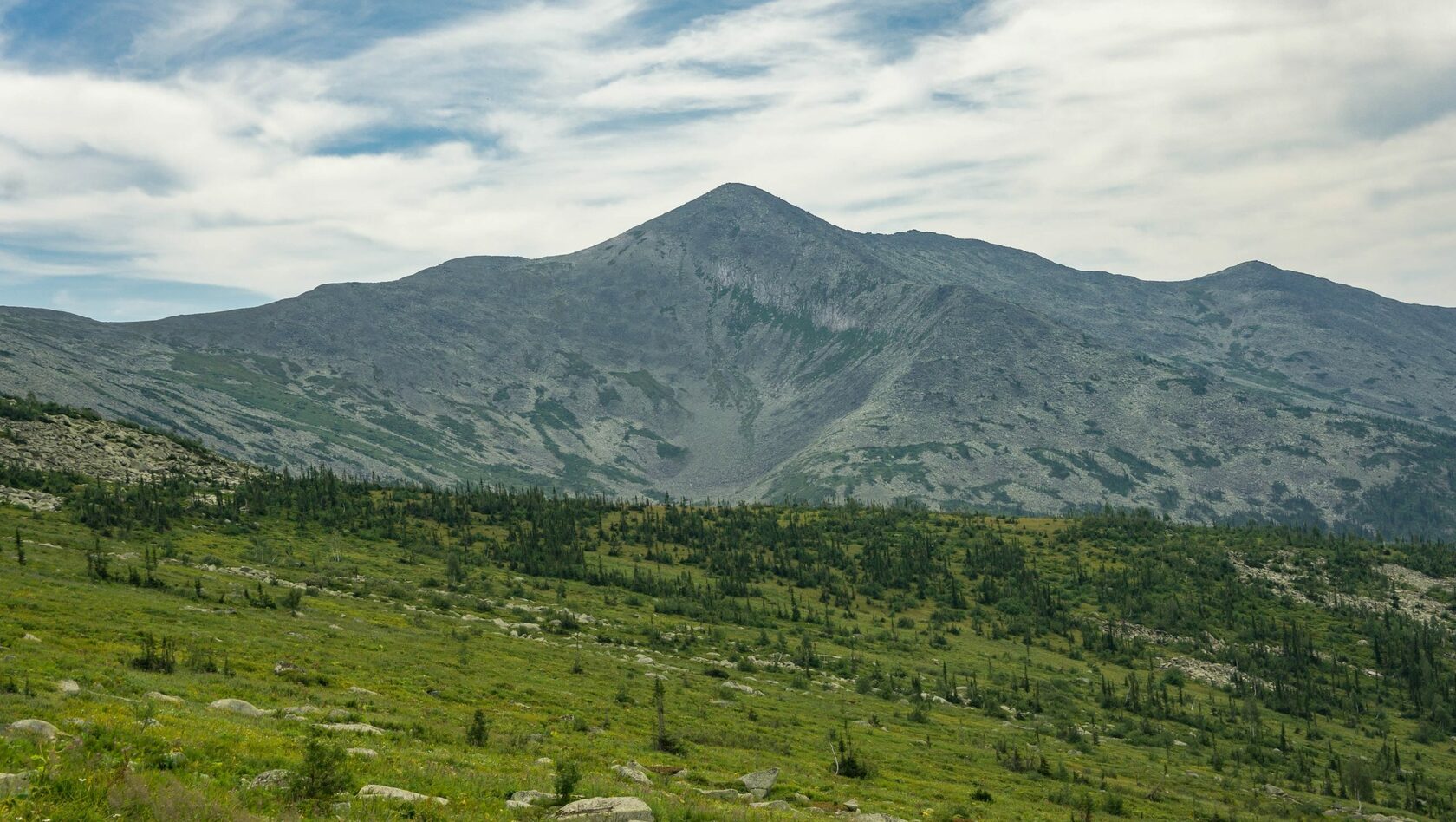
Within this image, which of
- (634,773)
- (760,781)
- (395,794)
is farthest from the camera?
(760,781)

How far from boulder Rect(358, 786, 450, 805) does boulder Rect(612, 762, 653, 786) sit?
771 cm

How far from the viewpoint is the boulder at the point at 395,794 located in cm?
1694

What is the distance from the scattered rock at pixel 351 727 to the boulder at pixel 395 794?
7.24 meters

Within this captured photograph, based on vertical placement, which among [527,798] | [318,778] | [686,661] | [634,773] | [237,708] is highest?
[318,778]

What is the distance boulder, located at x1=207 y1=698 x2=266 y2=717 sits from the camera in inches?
959

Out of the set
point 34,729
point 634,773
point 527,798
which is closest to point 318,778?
point 527,798

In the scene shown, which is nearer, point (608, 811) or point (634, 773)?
point (608, 811)

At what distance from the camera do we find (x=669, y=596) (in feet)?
276

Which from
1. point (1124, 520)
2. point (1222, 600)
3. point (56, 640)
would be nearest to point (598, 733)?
point (56, 640)

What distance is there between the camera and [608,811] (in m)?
18.0

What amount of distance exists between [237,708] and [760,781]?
15672 millimetres

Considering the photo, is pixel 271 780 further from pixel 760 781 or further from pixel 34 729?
pixel 760 781

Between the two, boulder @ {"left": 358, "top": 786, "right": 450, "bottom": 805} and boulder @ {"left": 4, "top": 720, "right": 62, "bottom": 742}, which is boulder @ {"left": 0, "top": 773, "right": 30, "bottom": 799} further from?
boulder @ {"left": 358, "top": 786, "right": 450, "bottom": 805}

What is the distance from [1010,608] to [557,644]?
65009 millimetres
